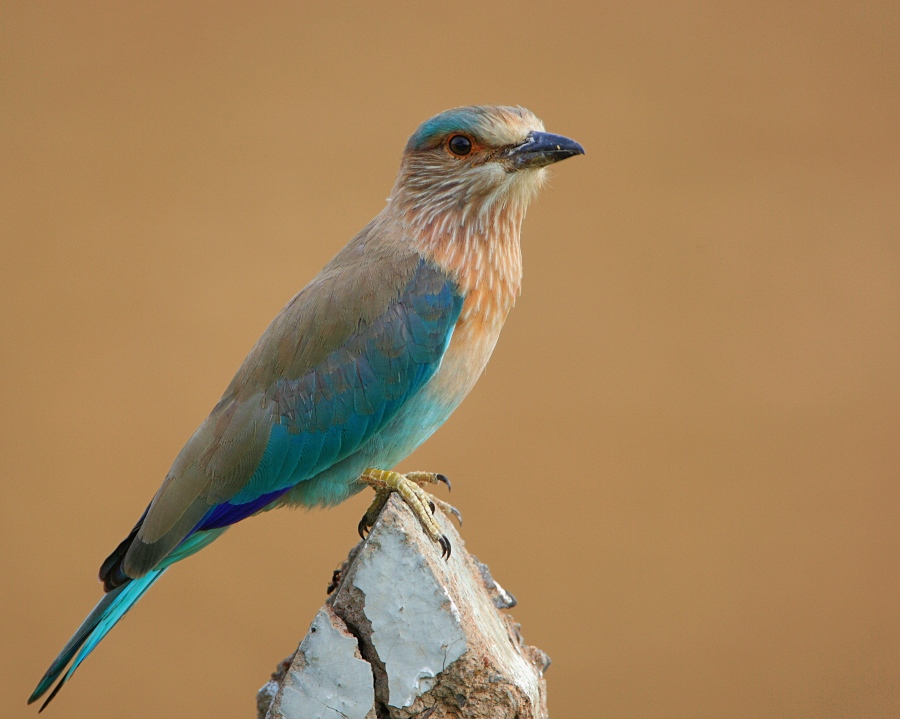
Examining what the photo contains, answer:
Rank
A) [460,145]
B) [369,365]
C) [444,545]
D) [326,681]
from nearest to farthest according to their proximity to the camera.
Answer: [326,681], [444,545], [369,365], [460,145]

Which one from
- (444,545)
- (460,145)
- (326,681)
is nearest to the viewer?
(326,681)

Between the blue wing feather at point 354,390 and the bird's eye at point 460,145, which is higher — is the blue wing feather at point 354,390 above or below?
below

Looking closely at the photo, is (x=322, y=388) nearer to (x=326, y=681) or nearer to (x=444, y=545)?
(x=444, y=545)

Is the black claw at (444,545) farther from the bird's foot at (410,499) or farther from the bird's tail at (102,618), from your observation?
the bird's tail at (102,618)

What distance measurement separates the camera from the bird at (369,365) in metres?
2.21

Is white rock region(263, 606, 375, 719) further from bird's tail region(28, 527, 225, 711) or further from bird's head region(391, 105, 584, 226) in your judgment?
bird's head region(391, 105, 584, 226)

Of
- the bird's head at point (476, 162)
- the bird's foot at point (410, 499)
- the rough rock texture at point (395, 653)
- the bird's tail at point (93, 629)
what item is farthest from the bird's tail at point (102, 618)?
the bird's head at point (476, 162)

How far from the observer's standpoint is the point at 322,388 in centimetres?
227

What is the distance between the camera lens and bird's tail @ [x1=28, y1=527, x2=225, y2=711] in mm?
2002

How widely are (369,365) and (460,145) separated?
63 centimetres

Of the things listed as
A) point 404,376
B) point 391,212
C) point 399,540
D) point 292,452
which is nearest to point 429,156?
point 391,212

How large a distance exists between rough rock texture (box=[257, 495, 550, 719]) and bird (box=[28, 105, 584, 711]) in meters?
0.33

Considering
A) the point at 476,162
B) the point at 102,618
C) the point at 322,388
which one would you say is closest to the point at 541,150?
the point at 476,162

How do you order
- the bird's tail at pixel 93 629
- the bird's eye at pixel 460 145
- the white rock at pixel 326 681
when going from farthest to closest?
the bird's eye at pixel 460 145, the bird's tail at pixel 93 629, the white rock at pixel 326 681
